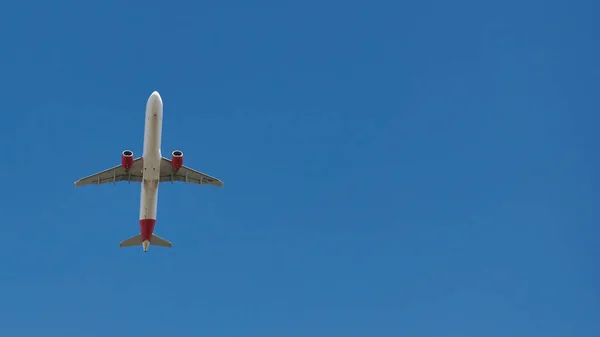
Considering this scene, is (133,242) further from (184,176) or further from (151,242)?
(184,176)

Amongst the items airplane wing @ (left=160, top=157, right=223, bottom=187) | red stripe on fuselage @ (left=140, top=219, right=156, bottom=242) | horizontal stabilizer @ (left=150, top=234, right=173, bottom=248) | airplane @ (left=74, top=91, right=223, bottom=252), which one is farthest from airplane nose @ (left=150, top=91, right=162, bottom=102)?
horizontal stabilizer @ (left=150, top=234, right=173, bottom=248)

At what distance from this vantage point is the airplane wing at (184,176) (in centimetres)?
9862

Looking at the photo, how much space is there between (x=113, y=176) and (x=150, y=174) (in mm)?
7059

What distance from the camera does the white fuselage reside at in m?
89.9

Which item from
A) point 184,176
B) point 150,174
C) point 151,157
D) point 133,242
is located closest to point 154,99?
point 151,157

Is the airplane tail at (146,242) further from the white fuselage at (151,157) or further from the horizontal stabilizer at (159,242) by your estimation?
the white fuselage at (151,157)

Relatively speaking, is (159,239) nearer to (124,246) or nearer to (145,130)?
(124,246)

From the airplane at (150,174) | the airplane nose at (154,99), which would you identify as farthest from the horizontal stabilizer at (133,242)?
the airplane nose at (154,99)

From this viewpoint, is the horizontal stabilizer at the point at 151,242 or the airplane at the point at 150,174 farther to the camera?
the horizontal stabilizer at the point at 151,242

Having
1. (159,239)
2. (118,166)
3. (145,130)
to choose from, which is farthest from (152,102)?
(159,239)

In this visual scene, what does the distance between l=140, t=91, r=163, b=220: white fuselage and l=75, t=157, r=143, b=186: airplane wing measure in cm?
234

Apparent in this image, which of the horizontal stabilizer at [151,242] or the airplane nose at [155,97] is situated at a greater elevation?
the airplane nose at [155,97]

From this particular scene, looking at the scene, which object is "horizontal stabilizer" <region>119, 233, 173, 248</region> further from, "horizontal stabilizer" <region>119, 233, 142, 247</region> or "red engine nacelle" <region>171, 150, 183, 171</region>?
"red engine nacelle" <region>171, 150, 183, 171</region>

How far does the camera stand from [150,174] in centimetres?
9500
